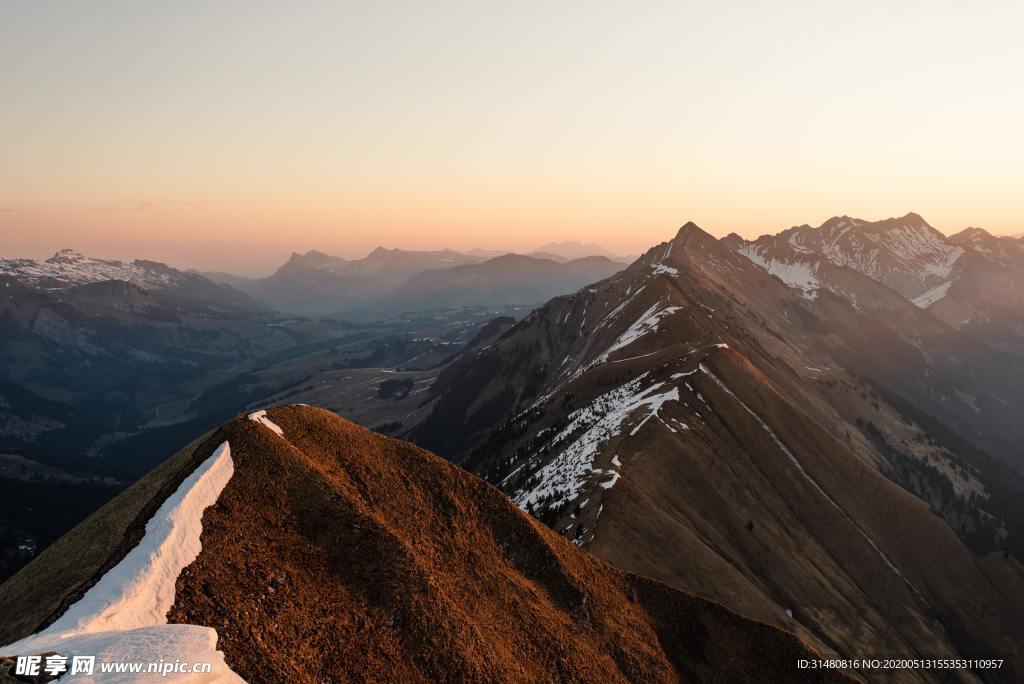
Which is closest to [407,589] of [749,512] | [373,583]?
[373,583]

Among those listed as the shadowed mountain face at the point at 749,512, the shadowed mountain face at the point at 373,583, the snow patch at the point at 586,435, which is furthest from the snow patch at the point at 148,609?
the snow patch at the point at 586,435

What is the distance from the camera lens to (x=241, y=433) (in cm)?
3981

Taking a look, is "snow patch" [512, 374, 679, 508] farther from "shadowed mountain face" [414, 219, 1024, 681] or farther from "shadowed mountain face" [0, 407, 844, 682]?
"shadowed mountain face" [0, 407, 844, 682]

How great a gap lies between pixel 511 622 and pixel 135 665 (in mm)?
26418

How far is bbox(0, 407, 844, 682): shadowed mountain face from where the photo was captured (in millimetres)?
31078

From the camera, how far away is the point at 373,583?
36562 millimetres

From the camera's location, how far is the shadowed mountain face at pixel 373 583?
102 ft

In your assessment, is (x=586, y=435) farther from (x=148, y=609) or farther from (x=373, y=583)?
(x=148, y=609)

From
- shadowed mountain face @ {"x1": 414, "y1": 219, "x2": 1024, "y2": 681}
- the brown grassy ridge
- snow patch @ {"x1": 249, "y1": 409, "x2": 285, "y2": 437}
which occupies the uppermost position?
snow patch @ {"x1": 249, "y1": 409, "x2": 285, "y2": 437}

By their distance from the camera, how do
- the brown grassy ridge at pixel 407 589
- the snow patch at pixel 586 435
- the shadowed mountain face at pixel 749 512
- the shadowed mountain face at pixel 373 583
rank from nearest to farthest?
the shadowed mountain face at pixel 373 583 < the brown grassy ridge at pixel 407 589 < the shadowed mountain face at pixel 749 512 < the snow patch at pixel 586 435

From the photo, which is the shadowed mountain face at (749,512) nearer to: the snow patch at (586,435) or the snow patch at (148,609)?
the snow patch at (586,435)

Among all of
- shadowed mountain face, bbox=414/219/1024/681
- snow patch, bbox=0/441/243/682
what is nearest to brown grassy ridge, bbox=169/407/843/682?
snow patch, bbox=0/441/243/682

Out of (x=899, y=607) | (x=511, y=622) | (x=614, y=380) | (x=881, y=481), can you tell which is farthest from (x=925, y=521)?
(x=511, y=622)

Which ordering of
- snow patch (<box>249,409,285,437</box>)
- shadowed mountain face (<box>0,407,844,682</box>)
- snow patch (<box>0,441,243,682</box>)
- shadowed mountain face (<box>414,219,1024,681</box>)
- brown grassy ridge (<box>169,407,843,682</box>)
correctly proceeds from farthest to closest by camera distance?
shadowed mountain face (<box>414,219,1024,681</box>)
snow patch (<box>249,409,285,437</box>)
brown grassy ridge (<box>169,407,843,682</box>)
shadowed mountain face (<box>0,407,844,682</box>)
snow patch (<box>0,441,243,682</box>)
